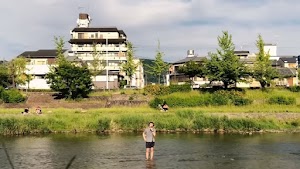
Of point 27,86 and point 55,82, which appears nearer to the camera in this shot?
point 55,82

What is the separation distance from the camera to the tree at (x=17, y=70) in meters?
71.8

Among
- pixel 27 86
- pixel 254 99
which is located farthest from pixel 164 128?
pixel 27 86

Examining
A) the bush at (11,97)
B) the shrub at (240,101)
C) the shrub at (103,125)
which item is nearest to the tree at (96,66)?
the bush at (11,97)

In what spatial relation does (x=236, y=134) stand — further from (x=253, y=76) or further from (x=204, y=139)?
(x=253, y=76)

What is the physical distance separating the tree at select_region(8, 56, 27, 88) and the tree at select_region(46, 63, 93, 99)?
13002mm

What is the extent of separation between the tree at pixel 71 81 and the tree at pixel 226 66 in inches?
752

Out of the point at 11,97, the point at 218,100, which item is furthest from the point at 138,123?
the point at 11,97

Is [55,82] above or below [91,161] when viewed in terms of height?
above

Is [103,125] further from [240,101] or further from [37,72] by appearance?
[37,72]

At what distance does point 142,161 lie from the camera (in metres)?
22.8

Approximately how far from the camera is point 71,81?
60281 mm

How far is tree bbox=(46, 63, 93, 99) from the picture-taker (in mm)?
59906

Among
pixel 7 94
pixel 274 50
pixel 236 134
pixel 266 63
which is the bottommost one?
pixel 236 134

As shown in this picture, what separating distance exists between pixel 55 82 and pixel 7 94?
23.7 ft
